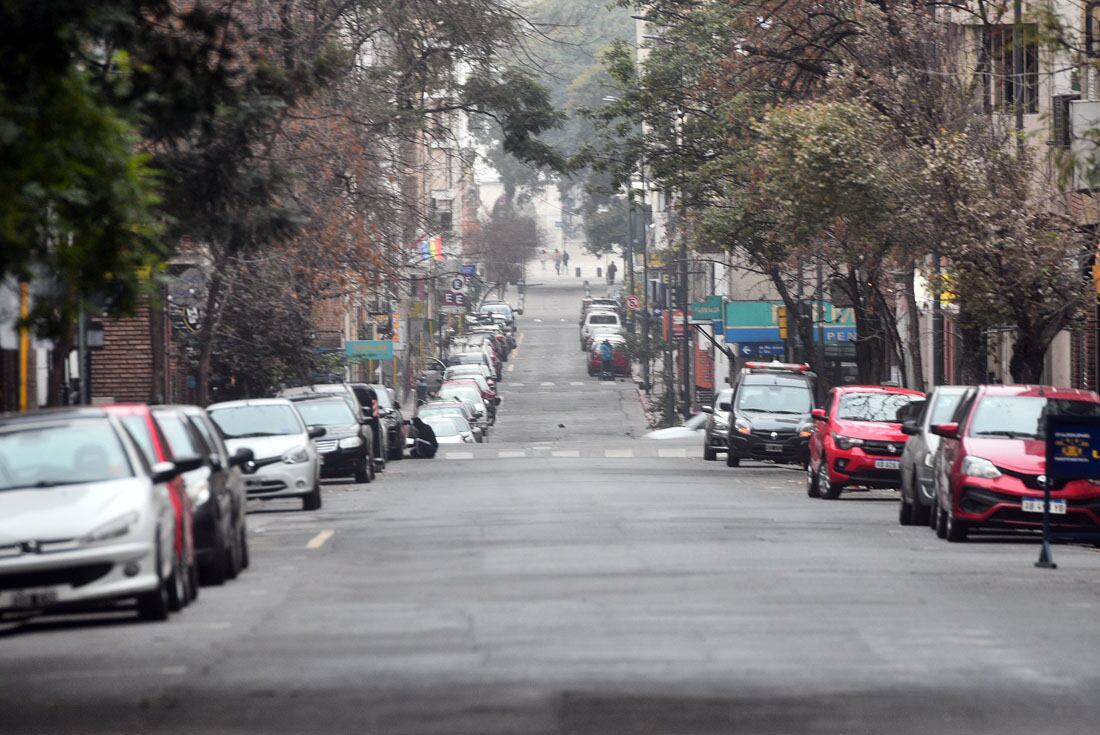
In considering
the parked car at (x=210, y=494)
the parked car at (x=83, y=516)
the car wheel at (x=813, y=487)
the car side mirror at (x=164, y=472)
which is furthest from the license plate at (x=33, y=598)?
the car wheel at (x=813, y=487)

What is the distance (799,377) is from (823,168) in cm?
807

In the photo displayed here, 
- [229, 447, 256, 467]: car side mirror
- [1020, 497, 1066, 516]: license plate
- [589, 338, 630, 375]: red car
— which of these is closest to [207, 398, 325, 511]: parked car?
[229, 447, 256, 467]: car side mirror

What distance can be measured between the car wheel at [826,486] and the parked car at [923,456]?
3.85 meters

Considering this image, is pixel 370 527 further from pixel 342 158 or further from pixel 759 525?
pixel 342 158

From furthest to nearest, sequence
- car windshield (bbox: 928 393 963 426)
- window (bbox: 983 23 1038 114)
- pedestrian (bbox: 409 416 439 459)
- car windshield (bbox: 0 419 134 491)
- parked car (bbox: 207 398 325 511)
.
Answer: pedestrian (bbox: 409 416 439 459) → window (bbox: 983 23 1038 114) → parked car (bbox: 207 398 325 511) → car windshield (bbox: 928 393 963 426) → car windshield (bbox: 0 419 134 491)

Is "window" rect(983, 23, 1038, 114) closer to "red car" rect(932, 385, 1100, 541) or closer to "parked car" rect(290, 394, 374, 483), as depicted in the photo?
"parked car" rect(290, 394, 374, 483)

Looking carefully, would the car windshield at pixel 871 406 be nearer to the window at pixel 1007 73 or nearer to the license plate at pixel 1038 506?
the window at pixel 1007 73

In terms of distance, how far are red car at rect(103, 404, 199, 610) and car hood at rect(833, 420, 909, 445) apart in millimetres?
15076

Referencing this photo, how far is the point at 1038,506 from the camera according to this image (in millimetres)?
21297

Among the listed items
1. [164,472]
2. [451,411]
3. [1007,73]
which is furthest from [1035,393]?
[451,411]

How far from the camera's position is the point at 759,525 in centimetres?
2345

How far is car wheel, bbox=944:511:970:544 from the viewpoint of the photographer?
21969 millimetres

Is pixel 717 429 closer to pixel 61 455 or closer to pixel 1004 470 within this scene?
pixel 1004 470

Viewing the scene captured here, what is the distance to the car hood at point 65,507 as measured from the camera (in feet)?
45.0
